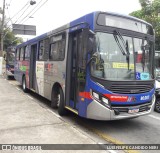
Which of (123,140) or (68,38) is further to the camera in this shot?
(68,38)

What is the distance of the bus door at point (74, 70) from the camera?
6.97 m

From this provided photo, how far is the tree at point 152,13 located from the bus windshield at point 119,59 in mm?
21673

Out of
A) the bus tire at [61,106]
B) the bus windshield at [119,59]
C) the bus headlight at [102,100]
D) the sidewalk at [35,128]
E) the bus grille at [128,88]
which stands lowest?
the sidewalk at [35,128]

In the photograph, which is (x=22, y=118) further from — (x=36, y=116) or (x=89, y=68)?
(x=89, y=68)

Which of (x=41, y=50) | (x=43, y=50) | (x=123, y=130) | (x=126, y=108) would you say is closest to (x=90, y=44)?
(x=126, y=108)

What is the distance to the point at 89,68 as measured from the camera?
6441 mm

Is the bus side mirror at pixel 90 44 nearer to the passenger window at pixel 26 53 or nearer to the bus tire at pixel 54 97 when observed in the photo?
the bus tire at pixel 54 97

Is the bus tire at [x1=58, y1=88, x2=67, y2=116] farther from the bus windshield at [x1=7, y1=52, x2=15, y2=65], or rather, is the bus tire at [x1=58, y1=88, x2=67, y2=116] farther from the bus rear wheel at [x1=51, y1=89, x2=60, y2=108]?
the bus windshield at [x1=7, y1=52, x2=15, y2=65]

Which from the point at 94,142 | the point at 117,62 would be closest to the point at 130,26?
the point at 117,62

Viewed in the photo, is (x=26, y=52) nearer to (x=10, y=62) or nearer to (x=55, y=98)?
(x=55, y=98)

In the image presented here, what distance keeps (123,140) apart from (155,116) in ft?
10.7

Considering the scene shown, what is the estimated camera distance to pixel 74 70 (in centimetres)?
755

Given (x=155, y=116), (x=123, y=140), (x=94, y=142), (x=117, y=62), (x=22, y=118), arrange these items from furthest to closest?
1. (x=155, y=116)
2. (x=22, y=118)
3. (x=117, y=62)
4. (x=123, y=140)
5. (x=94, y=142)

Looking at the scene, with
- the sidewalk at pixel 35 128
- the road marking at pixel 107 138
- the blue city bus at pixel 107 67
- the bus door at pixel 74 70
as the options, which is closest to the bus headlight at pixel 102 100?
the blue city bus at pixel 107 67
